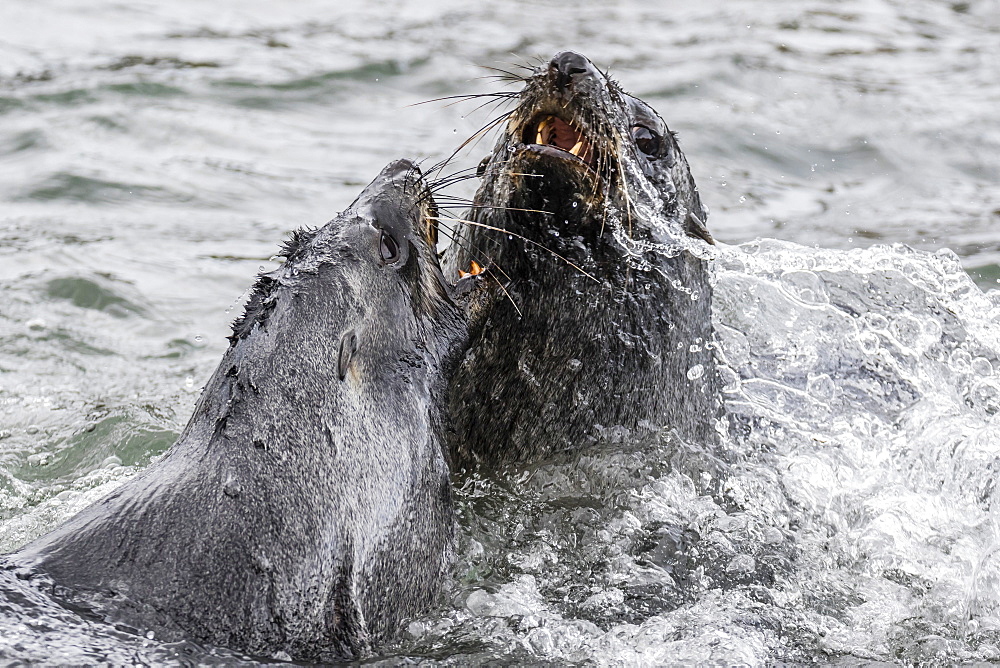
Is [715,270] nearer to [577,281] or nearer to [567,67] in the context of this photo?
[577,281]

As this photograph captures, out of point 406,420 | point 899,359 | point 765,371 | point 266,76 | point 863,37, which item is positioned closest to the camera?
point 406,420

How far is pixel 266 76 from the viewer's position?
37.6 ft

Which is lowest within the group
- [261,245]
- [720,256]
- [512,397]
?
[261,245]

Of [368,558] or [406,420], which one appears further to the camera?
[406,420]

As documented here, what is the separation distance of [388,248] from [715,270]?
65.8 inches

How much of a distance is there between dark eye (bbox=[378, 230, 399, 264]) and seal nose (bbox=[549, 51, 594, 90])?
0.77 m

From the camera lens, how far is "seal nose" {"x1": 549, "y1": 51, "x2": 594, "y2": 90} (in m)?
4.25

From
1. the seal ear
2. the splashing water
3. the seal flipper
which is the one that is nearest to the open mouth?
the seal ear

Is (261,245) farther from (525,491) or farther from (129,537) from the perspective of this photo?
(129,537)

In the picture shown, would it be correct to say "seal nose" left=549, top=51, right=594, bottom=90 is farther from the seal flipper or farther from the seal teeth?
the seal flipper

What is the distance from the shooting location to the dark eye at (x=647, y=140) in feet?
15.3

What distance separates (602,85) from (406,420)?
1.34 meters

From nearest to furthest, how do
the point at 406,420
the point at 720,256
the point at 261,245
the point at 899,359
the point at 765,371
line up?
the point at 406,420 → the point at 720,256 → the point at 765,371 → the point at 899,359 → the point at 261,245

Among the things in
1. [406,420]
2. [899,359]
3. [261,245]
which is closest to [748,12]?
[261,245]
